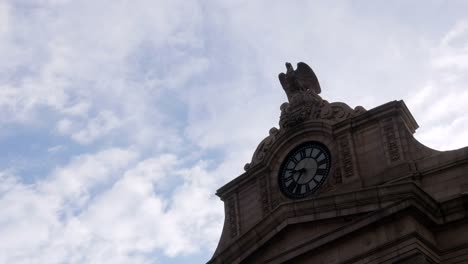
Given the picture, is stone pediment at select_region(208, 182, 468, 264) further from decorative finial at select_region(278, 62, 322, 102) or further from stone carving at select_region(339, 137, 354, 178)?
decorative finial at select_region(278, 62, 322, 102)

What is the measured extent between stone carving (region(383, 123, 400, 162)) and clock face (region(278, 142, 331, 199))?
68.9 inches

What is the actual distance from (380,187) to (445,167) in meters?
1.83

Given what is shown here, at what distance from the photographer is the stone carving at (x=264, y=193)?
2512 cm

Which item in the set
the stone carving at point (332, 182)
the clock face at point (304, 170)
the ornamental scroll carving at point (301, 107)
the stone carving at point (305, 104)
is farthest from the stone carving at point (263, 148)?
the stone carving at point (332, 182)

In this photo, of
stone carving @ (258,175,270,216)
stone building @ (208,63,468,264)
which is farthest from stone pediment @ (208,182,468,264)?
stone carving @ (258,175,270,216)

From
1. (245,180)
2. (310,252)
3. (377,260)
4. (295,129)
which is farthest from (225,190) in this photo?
(377,260)

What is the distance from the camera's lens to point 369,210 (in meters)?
21.3

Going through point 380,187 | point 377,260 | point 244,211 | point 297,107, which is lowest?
point 377,260

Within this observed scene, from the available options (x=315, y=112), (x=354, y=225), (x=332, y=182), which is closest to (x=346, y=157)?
(x=332, y=182)

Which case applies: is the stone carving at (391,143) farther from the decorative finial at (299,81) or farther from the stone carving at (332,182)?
the decorative finial at (299,81)

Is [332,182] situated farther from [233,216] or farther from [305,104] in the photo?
[233,216]

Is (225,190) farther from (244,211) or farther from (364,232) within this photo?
(364,232)

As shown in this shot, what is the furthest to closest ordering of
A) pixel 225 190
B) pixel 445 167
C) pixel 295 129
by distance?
1. pixel 225 190
2. pixel 295 129
3. pixel 445 167

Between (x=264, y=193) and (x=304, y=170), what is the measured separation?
1.53 metres
